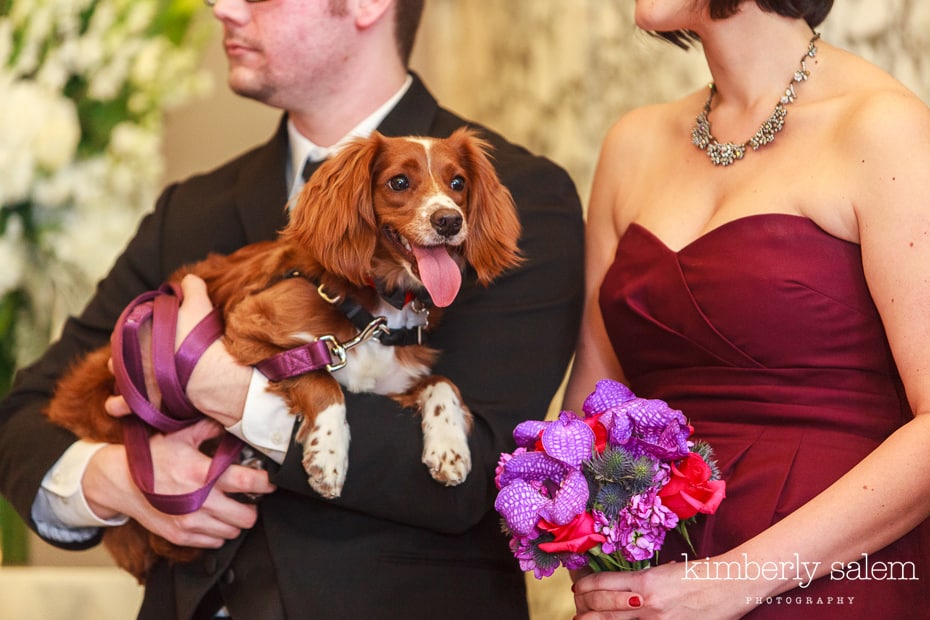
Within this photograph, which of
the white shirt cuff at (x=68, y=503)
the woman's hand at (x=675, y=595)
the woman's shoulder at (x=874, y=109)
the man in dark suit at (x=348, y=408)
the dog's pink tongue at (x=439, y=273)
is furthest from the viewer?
the white shirt cuff at (x=68, y=503)

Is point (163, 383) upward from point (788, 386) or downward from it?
downward

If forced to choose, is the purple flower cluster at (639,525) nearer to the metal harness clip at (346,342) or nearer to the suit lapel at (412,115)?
the metal harness clip at (346,342)

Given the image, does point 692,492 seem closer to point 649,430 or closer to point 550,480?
point 649,430

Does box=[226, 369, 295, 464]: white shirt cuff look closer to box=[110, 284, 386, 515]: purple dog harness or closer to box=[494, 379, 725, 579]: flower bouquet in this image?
box=[110, 284, 386, 515]: purple dog harness

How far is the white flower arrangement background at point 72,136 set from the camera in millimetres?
2590

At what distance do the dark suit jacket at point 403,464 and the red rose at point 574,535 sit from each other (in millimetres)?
447

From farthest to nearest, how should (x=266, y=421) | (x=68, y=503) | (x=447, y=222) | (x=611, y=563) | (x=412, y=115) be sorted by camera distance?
(x=412, y=115)
(x=68, y=503)
(x=266, y=421)
(x=447, y=222)
(x=611, y=563)

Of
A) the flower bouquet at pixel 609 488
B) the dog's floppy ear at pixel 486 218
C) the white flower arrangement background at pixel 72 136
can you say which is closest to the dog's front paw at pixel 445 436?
the dog's floppy ear at pixel 486 218

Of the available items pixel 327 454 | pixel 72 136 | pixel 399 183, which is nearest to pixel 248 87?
pixel 72 136

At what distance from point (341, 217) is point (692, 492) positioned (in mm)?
831

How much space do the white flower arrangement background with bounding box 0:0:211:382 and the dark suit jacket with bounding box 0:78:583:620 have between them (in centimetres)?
36

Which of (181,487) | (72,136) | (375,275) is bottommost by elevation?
(181,487)

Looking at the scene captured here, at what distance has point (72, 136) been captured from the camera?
2.62 meters

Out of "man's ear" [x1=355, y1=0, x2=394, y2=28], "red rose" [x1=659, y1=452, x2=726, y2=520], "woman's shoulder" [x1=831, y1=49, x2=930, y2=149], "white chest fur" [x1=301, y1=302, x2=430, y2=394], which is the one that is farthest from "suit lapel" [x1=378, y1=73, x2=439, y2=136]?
"red rose" [x1=659, y1=452, x2=726, y2=520]
